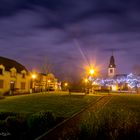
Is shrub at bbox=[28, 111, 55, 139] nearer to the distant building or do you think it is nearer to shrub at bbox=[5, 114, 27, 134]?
shrub at bbox=[5, 114, 27, 134]

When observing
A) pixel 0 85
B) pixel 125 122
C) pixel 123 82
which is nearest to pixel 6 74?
pixel 0 85

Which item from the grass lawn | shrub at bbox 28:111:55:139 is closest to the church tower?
the grass lawn

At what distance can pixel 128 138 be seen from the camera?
1148cm

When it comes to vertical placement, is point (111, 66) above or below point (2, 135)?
above

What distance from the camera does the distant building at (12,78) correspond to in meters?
52.5

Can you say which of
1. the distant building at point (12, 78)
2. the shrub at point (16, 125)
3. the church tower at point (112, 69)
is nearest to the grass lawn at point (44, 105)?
the shrub at point (16, 125)

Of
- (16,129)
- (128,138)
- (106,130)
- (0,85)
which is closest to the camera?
(128,138)

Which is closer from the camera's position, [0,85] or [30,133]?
[30,133]

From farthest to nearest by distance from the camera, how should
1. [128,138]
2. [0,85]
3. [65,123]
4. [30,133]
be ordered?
[0,85], [65,123], [30,133], [128,138]

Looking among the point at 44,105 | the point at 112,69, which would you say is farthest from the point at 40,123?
the point at 112,69

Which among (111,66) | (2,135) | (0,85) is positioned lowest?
(2,135)

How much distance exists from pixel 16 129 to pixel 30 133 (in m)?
1.22

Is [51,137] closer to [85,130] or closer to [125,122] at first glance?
[85,130]

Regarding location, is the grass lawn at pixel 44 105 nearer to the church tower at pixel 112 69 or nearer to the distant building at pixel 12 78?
the distant building at pixel 12 78
